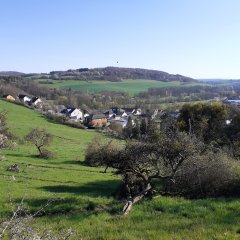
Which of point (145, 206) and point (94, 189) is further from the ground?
point (145, 206)

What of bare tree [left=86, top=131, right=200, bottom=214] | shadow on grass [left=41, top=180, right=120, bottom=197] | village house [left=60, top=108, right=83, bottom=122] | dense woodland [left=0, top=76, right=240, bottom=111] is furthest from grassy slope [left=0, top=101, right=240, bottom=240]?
dense woodland [left=0, top=76, right=240, bottom=111]

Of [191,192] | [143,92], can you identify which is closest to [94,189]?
[191,192]

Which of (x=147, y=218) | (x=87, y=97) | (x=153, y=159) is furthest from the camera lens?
(x=87, y=97)

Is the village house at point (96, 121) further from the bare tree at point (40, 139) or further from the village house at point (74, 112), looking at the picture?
the bare tree at point (40, 139)

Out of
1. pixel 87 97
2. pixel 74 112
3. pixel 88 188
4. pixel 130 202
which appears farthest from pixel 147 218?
pixel 87 97

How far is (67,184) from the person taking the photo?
27.4 meters

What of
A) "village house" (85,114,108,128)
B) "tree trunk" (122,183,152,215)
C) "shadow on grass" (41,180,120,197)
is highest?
"tree trunk" (122,183,152,215)

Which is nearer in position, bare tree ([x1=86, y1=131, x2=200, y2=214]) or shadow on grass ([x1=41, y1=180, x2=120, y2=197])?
bare tree ([x1=86, y1=131, x2=200, y2=214])

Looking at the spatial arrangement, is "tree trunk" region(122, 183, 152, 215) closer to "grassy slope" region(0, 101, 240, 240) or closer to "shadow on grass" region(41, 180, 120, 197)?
"grassy slope" region(0, 101, 240, 240)

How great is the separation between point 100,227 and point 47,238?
17.0 feet

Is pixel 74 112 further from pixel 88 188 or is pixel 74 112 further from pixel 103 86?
pixel 88 188

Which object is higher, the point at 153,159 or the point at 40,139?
the point at 153,159

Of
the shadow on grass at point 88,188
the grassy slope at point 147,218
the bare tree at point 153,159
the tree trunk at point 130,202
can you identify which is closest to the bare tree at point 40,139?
the shadow on grass at point 88,188

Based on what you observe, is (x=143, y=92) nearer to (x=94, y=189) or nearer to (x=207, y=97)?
(x=207, y=97)
